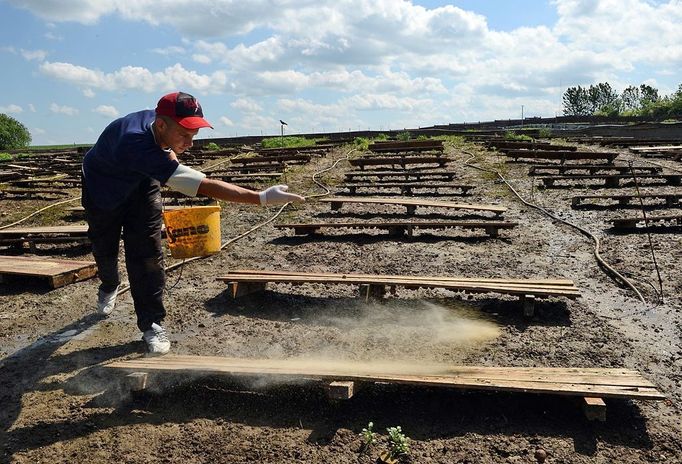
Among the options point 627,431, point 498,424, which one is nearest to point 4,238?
point 498,424

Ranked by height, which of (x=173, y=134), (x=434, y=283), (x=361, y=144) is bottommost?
(x=434, y=283)

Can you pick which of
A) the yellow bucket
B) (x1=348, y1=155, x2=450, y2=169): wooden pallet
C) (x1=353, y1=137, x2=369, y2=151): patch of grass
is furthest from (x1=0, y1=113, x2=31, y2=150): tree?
the yellow bucket

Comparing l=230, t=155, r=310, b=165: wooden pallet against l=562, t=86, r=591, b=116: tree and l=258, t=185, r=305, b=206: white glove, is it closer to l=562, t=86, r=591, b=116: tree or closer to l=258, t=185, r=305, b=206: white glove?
l=258, t=185, r=305, b=206: white glove

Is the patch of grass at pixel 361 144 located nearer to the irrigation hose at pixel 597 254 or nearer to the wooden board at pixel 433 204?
the irrigation hose at pixel 597 254

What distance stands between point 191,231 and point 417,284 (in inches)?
84.2

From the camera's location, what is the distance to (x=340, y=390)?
321 centimetres

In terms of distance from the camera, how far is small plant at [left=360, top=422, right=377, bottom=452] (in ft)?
9.76

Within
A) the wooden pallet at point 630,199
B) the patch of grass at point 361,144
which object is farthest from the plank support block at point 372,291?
the patch of grass at point 361,144

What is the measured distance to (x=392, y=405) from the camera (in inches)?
134

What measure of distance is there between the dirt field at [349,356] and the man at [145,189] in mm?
598

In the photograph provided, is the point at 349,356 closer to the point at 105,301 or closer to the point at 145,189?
the point at 145,189

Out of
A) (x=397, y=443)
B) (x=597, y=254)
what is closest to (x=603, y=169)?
(x=597, y=254)

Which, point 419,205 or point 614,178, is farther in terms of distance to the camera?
point 614,178

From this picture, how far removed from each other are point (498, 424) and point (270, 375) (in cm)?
137
